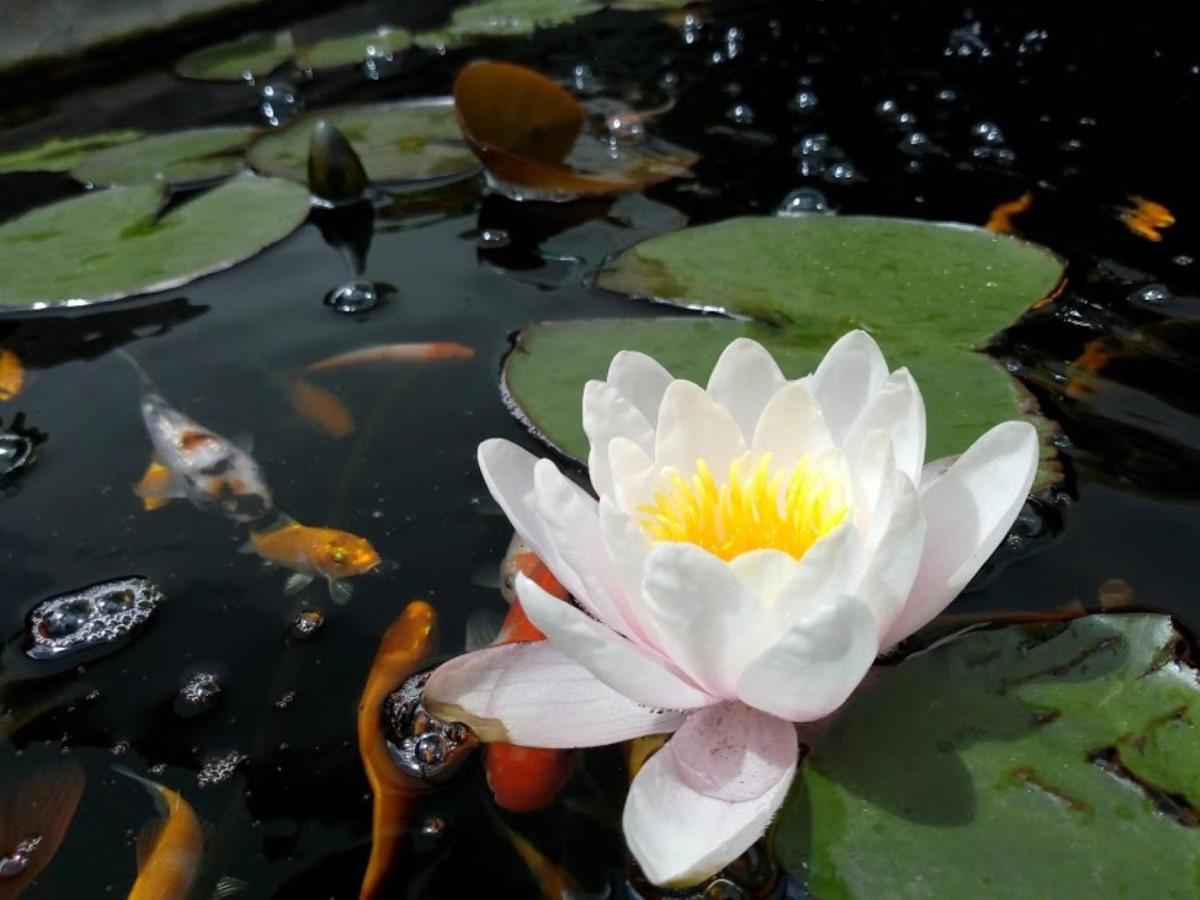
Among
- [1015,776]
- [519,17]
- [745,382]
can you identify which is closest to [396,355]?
[745,382]

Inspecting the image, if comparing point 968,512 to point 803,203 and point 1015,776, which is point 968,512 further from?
point 803,203

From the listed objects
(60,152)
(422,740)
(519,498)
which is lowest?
(60,152)

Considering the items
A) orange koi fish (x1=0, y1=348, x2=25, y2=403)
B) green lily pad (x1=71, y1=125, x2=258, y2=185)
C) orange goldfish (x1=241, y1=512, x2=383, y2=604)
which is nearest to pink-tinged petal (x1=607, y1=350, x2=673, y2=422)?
orange goldfish (x1=241, y1=512, x2=383, y2=604)

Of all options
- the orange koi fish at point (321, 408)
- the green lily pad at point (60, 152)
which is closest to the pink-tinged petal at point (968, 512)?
the orange koi fish at point (321, 408)

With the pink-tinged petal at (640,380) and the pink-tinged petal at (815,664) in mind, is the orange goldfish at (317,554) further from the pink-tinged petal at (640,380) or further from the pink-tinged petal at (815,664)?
the pink-tinged petal at (815,664)

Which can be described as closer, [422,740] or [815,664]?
[815,664]

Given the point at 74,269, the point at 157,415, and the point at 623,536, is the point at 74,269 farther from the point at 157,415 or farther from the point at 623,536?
the point at 623,536

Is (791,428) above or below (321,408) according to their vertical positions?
above
